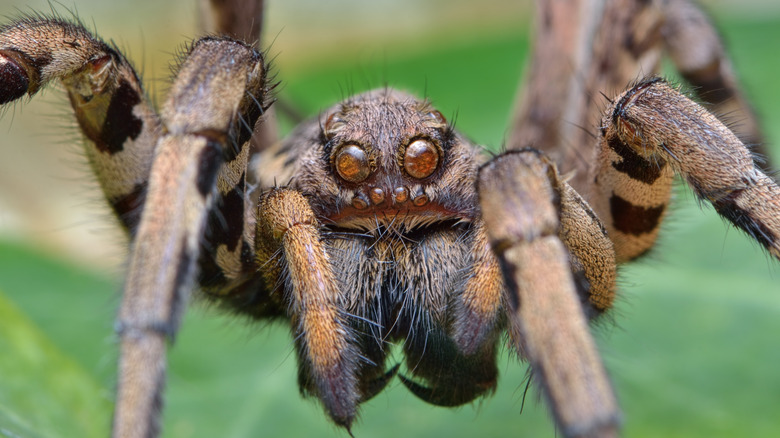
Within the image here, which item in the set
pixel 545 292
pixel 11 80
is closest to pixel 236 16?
pixel 11 80

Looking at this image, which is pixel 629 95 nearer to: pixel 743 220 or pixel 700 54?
pixel 743 220

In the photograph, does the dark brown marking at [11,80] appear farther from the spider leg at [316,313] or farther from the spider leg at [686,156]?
the spider leg at [686,156]

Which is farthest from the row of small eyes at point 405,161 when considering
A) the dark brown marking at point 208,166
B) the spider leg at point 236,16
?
the spider leg at point 236,16

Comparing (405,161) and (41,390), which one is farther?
(41,390)

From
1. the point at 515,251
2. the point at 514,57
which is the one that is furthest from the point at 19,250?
the point at 515,251

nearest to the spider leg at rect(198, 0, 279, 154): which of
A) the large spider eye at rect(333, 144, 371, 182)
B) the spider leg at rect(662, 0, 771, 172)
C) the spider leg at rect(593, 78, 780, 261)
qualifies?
the large spider eye at rect(333, 144, 371, 182)

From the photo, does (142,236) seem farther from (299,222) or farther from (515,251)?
(515,251)

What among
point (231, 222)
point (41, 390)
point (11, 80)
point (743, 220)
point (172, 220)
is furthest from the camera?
point (41, 390)
